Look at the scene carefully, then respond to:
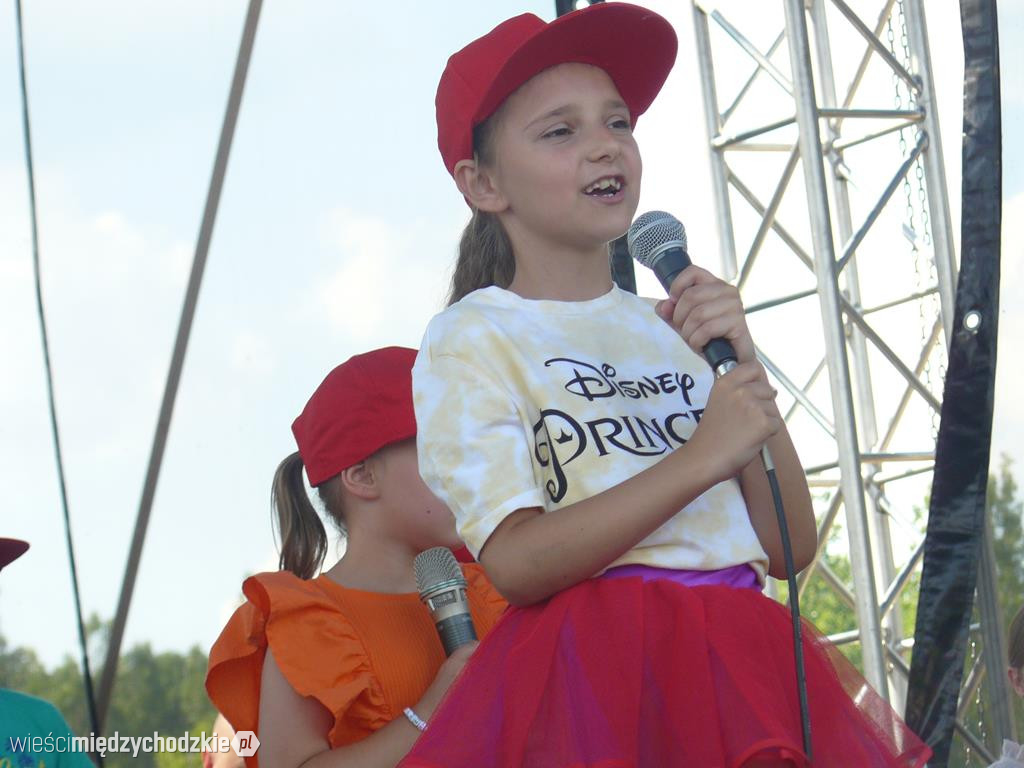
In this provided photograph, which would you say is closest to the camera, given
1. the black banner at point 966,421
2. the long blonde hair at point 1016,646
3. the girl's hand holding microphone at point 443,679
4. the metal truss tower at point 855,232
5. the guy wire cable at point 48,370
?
the girl's hand holding microphone at point 443,679

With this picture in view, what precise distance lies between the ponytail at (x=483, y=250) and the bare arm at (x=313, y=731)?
0.41 meters

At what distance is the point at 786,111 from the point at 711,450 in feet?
9.11

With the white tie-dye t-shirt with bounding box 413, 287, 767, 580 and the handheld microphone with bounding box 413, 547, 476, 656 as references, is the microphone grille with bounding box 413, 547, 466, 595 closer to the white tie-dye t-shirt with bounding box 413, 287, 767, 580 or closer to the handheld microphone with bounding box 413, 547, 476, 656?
Answer: the handheld microphone with bounding box 413, 547, 476, 656

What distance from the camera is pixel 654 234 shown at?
1.24 meters

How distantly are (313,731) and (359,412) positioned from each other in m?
0.46

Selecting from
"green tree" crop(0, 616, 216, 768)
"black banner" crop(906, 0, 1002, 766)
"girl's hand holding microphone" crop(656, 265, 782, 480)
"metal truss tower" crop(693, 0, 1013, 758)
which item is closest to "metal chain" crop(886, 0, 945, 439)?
"metal truss tower" crop(693, 0, 1013, 758)

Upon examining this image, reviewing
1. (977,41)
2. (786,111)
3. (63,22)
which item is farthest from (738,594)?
(786,111)

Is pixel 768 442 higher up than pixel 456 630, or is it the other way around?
pixel 768 442

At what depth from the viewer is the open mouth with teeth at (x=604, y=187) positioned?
1.28 metres

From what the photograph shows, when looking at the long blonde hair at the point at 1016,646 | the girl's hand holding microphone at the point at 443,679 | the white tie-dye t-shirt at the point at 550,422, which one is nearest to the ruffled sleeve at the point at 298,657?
the girl's hand holding microphone at the point at 443,679

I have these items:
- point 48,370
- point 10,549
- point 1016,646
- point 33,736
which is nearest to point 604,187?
point 1016,646

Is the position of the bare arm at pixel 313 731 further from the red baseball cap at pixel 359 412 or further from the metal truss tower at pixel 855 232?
the metal truss tower at pixel 855 232

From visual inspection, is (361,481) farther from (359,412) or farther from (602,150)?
(602,150)

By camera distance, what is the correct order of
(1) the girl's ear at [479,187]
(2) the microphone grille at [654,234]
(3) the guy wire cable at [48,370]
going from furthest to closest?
(3) the guy wire cable at [48,370], (1) the girl's ear at [479,187], (2) the microphone grille at [654,234]
